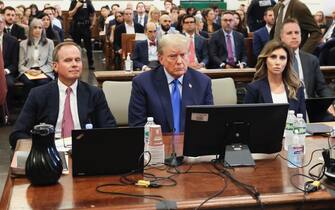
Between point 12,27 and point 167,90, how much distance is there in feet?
18.6

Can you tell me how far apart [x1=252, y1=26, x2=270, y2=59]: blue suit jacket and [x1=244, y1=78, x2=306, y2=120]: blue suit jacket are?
11.1 ft

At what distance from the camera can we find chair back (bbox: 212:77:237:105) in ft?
13.3

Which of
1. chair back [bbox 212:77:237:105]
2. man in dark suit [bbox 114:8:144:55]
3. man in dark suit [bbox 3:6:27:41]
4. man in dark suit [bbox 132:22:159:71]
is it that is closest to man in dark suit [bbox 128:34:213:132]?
chair back [bbox 212:77:237:105]

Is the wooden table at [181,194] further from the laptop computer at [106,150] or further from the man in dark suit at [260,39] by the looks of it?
the man in dark suit at [260,39]

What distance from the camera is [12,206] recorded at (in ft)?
6.02

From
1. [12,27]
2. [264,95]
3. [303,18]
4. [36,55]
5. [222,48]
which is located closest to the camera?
[264,95]

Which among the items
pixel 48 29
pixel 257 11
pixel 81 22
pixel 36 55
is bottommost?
pixel 36 55

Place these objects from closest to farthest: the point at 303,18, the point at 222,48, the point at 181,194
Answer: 1. the point at 181,194
2. the point at 303,18
3. the point at 222,48

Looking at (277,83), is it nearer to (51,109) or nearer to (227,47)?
(51,109)

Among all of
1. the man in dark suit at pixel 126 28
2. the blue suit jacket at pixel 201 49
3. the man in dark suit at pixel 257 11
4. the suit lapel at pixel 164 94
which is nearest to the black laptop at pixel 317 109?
the suit lapel at pixel 164 94

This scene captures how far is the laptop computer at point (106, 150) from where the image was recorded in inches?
83.7

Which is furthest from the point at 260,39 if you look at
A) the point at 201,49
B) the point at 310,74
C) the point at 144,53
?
the point at 310,74

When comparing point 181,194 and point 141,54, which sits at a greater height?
A: point 141,54

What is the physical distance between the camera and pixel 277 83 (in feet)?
11.6
